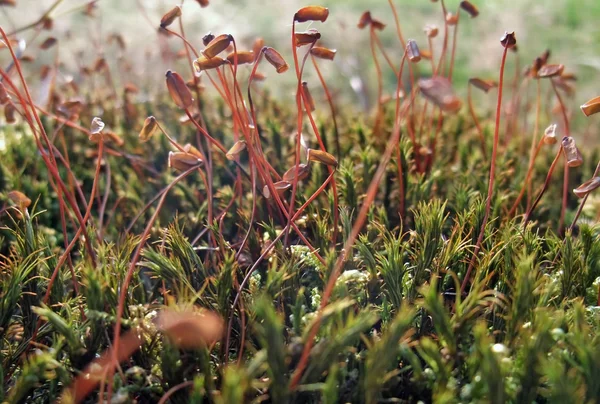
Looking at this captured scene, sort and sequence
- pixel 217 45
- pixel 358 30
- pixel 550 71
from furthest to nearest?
pixel 358 30 → pixel 550 71 → pixel 217 45

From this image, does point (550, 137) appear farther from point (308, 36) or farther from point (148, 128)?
point (148, 128)

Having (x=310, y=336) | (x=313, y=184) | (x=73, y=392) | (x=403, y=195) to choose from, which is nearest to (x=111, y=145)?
(x=313, y=184)

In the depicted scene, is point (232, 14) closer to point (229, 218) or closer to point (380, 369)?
point (229, 218)

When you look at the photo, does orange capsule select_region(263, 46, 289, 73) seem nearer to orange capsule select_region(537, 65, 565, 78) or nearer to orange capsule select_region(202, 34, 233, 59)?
orange capsule select_region(202, 34, 233, 59)

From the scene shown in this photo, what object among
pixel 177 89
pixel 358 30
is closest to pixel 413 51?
pixel 177 89

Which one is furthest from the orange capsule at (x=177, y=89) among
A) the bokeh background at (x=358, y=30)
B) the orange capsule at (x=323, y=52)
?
the bokeh background at (x=358, y=30)

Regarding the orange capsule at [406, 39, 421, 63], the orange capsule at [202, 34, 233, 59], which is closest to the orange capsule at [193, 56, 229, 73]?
the orange capsule at [202, 34, 233, 59]

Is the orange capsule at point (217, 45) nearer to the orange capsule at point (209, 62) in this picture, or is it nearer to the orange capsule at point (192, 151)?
the orange capsule at point (209, 62)
